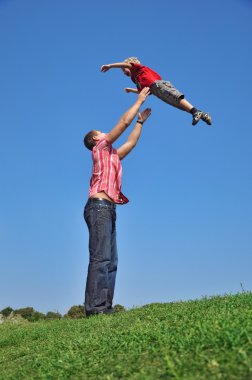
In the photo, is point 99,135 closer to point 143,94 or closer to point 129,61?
point 143,94

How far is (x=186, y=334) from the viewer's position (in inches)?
187

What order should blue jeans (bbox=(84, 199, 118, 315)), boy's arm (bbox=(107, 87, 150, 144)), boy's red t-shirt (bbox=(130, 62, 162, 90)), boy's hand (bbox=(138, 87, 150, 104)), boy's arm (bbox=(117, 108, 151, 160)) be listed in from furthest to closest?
1. boy's arm (bbox=(117, 108, 151, 160))
2. boy's red t-shirt (bbox=(130, 62, 162, 90))
3. boy's hand (bbox=(138, 87, 150, 104))
4. boy's arm (bbox=(107, 87, 150, 144))
5. blue jeans (bbox=(84, 199, 118, 315))

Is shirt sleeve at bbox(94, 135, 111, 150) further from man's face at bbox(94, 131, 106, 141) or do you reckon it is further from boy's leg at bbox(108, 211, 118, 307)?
boy's leg at bbox(108, 211, 118, 307)

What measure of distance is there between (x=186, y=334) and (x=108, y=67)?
24.1 feet

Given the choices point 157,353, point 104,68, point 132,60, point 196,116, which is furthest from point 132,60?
point 157,353

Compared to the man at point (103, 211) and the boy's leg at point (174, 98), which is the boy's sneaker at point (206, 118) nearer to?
the boy's leg at point (174, 98)

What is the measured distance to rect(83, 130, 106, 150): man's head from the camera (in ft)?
34.3

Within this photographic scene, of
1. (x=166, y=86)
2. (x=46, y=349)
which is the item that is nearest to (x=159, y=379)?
(x=46, y=349)

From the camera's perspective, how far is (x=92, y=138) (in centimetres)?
1048

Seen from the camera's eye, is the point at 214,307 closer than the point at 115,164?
Yes

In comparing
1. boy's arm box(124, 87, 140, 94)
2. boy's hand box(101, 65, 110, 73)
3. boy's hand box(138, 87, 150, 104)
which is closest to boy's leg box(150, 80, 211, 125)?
boy's hand box(138, 87, 150, 104)

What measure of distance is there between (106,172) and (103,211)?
845 millimetres

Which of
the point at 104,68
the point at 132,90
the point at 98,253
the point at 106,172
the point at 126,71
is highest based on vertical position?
the point at 126,71

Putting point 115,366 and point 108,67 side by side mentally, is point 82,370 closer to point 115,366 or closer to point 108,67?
point 115,366
